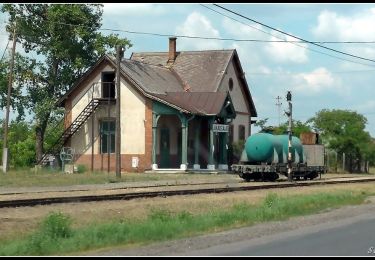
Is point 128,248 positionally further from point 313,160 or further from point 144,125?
point 144,125

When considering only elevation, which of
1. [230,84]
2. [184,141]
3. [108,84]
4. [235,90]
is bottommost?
[184,141]

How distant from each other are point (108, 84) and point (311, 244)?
131ft

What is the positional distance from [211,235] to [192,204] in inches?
342

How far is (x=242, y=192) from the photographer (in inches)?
1164

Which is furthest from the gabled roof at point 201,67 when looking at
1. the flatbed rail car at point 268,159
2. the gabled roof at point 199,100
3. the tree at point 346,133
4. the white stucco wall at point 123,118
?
the tree at point 346,133

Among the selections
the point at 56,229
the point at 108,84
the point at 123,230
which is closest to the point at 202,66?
the point at 108,84

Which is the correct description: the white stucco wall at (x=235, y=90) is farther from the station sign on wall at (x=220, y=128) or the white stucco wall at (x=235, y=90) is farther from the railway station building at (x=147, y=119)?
the station sign on wall at (x=220, y=128)

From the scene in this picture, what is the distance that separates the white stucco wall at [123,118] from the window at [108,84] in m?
0.37

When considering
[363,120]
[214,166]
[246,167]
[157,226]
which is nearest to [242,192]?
[246,167]

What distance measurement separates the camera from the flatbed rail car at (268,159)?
39656 millimetres

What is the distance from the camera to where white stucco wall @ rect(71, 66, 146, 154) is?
4991 cm

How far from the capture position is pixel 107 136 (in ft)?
169

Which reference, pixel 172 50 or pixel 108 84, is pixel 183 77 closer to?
pixel 172 50

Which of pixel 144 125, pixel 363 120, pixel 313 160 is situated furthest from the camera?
pixel 363 120
